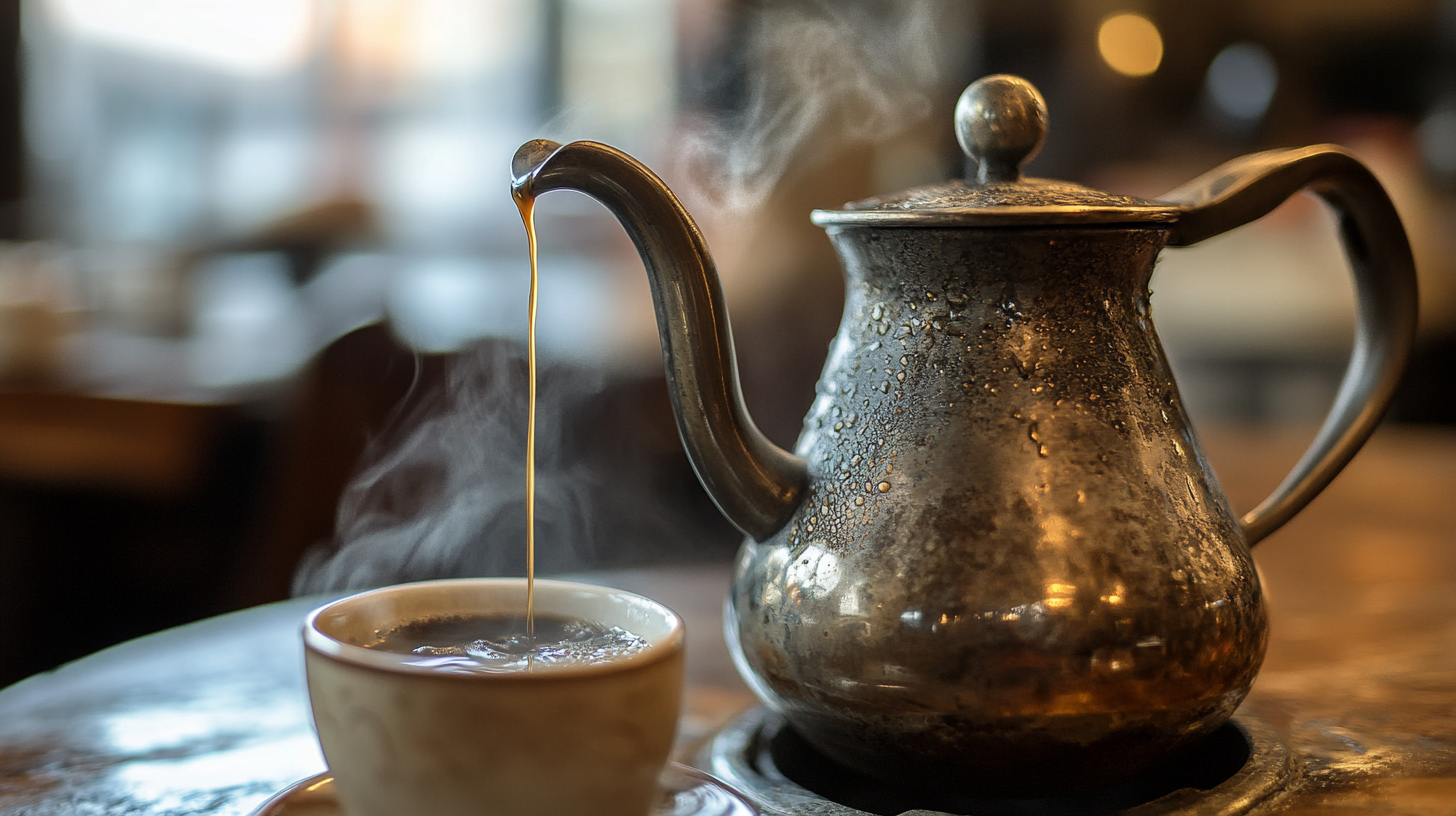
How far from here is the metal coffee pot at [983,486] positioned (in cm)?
50

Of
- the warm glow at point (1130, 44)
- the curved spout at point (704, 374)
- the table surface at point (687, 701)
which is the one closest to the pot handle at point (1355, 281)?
the table surface at point (687, 701)

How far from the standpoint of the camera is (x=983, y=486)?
0.51 metres

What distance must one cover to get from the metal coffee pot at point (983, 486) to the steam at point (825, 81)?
58.3 inches

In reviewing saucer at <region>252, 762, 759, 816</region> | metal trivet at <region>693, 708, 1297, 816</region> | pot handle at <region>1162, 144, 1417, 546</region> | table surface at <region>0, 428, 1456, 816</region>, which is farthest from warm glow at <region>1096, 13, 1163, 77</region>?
saucer at <region>252, 762, 759, 816</region>

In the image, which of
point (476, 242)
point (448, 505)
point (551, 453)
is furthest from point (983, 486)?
point (476, 242)

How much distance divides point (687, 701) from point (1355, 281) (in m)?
0.43

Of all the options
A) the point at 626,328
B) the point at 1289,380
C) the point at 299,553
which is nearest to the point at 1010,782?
the point at 299,553

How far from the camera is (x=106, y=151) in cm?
509

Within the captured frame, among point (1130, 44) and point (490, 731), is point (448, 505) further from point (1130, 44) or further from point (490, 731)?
point (1130, 44)

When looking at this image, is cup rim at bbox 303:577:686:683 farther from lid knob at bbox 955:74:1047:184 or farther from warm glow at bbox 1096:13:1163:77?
warm glow at bbox 1096:13:1163:77

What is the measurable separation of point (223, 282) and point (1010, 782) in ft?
14.4

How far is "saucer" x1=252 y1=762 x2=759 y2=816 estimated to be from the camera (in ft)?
1.69

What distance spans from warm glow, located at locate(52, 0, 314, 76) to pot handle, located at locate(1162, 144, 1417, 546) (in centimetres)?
504

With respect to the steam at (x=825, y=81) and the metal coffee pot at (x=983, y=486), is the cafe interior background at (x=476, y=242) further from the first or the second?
the metal coffee pot at (x=983, y=486)
